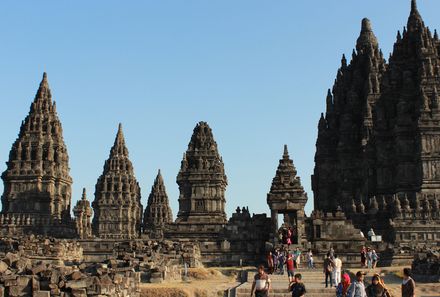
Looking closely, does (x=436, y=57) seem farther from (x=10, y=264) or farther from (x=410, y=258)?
(x=10, y=264)

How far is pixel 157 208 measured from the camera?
349 feet

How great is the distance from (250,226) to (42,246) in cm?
1356

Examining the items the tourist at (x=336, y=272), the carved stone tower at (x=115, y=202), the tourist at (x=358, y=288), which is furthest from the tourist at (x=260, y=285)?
the carved stone tower at (x=115, y=202)

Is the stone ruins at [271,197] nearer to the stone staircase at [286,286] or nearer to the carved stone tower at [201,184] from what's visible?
the carved stone tower at [201,184]

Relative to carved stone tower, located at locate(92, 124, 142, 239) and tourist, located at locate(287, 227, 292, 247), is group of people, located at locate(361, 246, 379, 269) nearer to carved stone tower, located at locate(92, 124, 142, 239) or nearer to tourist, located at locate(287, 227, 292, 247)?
tourist, located at locate(287, 227, 292, 247)

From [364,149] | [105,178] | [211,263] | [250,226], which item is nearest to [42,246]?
[211,263]

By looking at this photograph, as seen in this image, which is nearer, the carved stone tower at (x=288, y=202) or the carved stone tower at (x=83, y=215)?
the carved stone tower at (x=288, y=202)

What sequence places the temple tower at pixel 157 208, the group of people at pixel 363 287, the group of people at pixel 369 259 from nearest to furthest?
the group of people at pixel 363 287
the group of people at pixel 369 259
the temple tower at pixel 157 208

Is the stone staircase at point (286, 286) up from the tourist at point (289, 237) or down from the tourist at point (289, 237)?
down

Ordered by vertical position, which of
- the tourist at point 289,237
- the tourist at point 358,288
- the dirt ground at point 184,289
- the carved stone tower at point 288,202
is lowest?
the dirt ground at point 184,289

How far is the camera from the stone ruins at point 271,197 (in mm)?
36750

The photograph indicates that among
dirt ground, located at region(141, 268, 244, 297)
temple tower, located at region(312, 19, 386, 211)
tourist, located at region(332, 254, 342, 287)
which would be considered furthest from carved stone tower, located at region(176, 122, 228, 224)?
tourist, located at region(332, 254, 342, 287)

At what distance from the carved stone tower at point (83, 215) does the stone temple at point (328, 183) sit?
17cm

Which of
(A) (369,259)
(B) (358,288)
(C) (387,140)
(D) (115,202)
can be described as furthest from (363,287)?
(D) (115,202)
